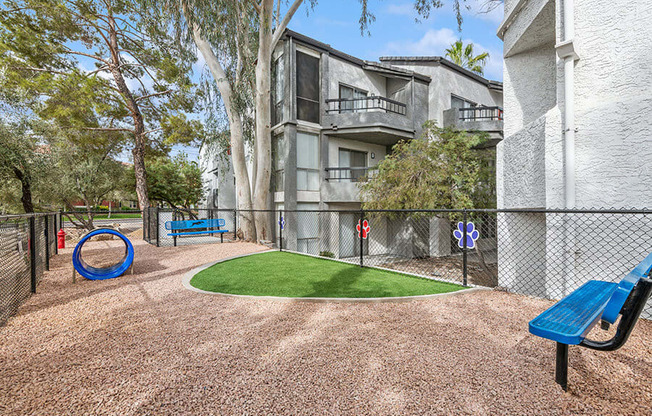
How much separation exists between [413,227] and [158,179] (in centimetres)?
2027

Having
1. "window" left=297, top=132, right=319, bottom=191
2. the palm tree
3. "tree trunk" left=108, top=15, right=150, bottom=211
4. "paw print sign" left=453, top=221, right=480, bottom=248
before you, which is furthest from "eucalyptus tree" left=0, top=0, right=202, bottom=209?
the palm tree

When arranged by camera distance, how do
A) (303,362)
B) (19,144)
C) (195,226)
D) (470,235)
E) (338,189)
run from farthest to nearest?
(338,189) → (195,226) → (19,144) → (470,235) → (303,362)

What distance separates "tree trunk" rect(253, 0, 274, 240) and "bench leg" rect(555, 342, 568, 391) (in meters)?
10.5

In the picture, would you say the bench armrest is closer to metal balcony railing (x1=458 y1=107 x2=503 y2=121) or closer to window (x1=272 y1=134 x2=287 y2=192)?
window (x1=272 y1=134 x2=287 y2=192)

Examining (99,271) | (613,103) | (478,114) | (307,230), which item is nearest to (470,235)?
(613,103)

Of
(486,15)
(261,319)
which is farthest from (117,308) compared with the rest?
(486,15)

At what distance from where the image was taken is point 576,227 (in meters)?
4.38

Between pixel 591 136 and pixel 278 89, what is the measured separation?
11.7 m

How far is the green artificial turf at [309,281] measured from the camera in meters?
4.86

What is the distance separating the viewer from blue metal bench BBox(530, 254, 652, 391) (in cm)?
172

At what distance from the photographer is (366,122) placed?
41.5 ft

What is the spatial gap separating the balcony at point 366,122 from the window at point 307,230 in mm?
3704

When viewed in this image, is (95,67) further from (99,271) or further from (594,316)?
(594,316)

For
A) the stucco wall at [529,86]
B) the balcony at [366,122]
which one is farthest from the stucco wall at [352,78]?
the stucco wall at [529,86]
